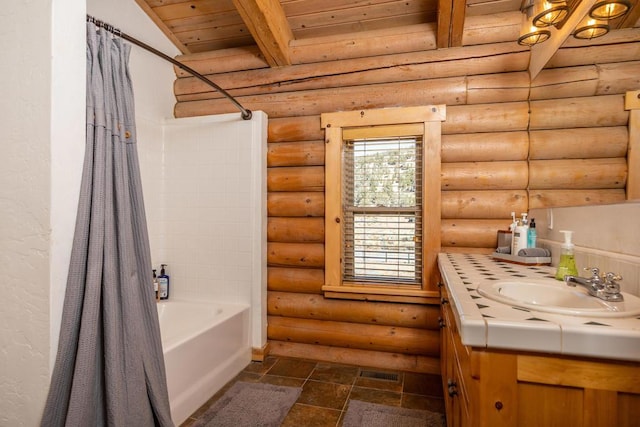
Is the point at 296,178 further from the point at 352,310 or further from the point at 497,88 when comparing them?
the point at 497,88

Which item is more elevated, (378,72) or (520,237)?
(378,72)

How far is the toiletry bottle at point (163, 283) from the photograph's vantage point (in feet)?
9.77

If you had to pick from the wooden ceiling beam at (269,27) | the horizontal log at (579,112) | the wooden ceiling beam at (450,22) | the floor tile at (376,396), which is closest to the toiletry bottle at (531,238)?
the horizontal log at (579,112)

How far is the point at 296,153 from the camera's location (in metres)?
2.89

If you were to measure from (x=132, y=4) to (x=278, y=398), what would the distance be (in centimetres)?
331

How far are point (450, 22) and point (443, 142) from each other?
835mm

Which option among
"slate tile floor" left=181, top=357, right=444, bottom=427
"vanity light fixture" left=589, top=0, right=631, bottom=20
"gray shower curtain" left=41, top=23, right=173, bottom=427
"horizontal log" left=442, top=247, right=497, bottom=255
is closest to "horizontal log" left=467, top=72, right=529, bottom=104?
"vanity light fixture" left=589, top=0, right=631, bottom=20

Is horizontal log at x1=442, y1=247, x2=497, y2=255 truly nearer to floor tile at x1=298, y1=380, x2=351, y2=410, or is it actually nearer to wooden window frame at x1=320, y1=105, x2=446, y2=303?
wooden window frame at x1=320, y1=105, x2=446, y2=303

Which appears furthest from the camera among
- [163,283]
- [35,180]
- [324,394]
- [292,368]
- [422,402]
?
[163,283]

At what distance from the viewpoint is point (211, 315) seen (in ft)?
9.11

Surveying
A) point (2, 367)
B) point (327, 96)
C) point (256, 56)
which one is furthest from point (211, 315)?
point (256, 56)

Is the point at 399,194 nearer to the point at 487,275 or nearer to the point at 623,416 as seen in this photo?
the point at 487,275

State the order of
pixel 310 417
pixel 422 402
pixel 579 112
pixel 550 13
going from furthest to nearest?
pixel 422 402 → pixel 310 417 → pixel 579 112 → pixel 550 13

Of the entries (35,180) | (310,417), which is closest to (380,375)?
(310,417)
